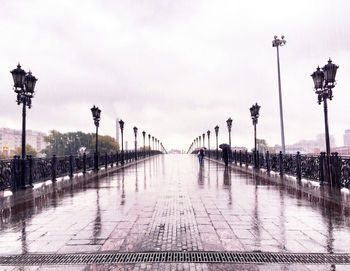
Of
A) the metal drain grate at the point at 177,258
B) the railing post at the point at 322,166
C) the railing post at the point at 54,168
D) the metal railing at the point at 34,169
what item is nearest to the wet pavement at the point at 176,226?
the metal drain grate at the point at 177,258

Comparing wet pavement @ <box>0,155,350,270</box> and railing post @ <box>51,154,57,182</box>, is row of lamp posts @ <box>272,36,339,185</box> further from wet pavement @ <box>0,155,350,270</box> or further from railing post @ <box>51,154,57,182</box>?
railing post @ <box>51,154,57,182</box>

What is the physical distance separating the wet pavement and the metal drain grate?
15 centimetres

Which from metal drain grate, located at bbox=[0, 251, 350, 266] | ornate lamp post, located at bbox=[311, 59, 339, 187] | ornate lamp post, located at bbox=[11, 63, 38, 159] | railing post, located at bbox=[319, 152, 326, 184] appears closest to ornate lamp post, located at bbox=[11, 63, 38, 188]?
ornate lamp post, located at bbox=[11, 63, 38, 159]

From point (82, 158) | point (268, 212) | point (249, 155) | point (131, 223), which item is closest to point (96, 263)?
point (131, 223)

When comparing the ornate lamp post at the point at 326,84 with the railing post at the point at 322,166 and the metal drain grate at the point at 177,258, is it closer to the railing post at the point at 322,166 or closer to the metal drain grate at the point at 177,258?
the railing post at the point at 322,166

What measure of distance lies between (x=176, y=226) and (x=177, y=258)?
1470 mm

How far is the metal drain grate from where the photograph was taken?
12.1ft

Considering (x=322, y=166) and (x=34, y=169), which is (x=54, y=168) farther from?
(x=322, y=166)

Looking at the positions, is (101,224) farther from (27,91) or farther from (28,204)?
(27,91)

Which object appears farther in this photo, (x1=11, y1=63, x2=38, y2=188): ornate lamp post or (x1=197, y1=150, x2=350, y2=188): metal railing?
(x1=11, y1=63, x2=38, y2=188): ornate lamp post

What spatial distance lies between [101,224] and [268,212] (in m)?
4.02

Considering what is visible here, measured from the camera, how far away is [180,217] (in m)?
5.93

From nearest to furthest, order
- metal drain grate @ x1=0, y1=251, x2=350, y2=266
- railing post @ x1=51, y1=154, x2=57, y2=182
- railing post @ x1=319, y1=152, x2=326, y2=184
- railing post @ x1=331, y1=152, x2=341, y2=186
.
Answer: metal drain grate @ x1=0, y1=251, x2=350, y2=266 < railing post @ x1=331, y1=152, x2=341, y2=186 < railing post @ x1=319, y1=152, x2=326, y2=184 < railing post @ x1=51, y1=154, x2=57, y2=182

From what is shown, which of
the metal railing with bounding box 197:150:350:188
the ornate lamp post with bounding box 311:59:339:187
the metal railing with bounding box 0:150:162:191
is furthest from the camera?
the ornate lamp post with bounding box 311:59:339:187
